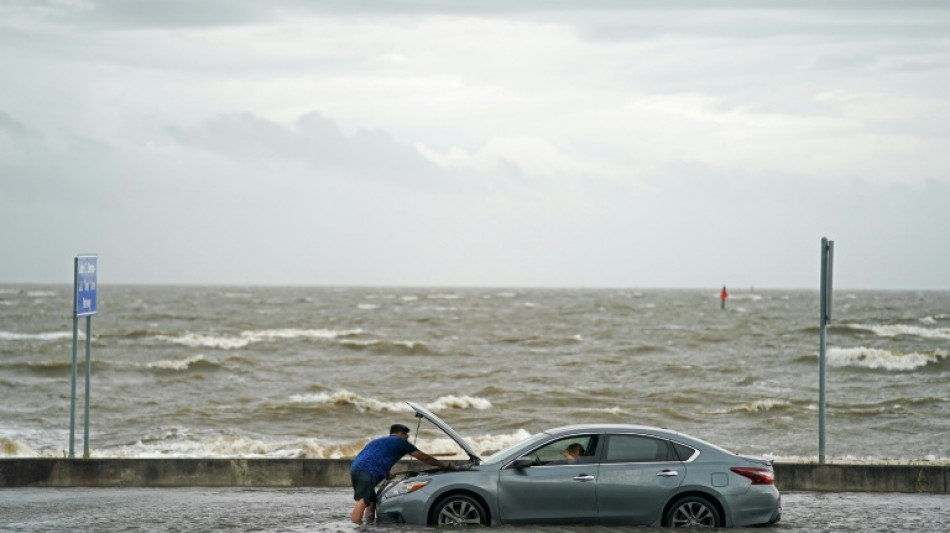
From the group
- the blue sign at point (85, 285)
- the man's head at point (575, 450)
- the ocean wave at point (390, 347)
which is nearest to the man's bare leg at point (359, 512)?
the man's head at point (575, 450)

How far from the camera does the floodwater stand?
1198cm

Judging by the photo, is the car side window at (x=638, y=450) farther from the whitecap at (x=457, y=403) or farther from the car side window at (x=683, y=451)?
the whitecap at (x=457, y=403)

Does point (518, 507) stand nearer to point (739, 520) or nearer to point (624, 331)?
point (739, 520)

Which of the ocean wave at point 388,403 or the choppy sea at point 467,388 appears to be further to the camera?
the ocean wave at point 388,403

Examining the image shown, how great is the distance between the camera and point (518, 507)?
11.6 metres

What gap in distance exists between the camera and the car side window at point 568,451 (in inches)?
458

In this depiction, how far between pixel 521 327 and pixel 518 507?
75520 mm

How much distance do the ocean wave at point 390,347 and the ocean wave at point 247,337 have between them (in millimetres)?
6140

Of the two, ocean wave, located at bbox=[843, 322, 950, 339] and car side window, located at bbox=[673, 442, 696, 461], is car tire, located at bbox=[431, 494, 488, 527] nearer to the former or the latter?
car side window, located at bbox=[673, 442, 696, 461]

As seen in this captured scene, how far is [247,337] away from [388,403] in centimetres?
3746

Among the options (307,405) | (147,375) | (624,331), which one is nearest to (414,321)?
(624,331)

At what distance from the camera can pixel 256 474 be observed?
15391mm

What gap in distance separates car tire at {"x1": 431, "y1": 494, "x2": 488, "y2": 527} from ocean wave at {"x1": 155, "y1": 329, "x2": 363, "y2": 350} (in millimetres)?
51972

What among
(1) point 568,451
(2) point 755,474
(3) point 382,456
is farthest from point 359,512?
(2) point 755,474
